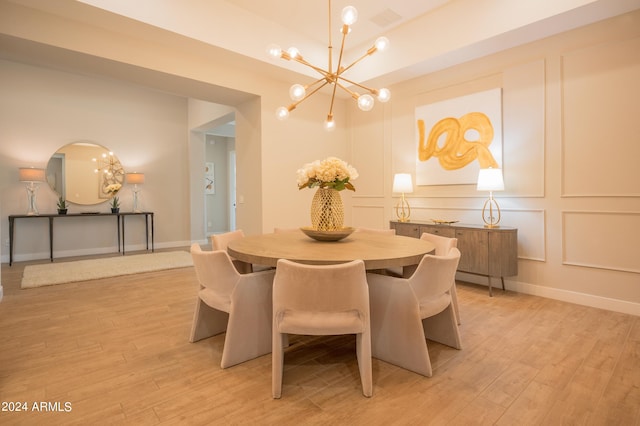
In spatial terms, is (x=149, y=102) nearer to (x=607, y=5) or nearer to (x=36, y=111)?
(x=36, y=111)

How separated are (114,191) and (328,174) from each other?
19.2 ft

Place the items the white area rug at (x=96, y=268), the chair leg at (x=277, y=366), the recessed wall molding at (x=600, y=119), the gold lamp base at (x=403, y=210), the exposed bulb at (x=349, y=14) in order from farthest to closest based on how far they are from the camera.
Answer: the gold lamp base at (x=403, y=210) → the white area rug at (x=96, y=268) → the recessed wall molding at (x=600, y=119) → the exposed bulb at (x=349, y=14) → the chair leg at (x=277, y=366)

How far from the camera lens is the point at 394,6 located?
3.75 m

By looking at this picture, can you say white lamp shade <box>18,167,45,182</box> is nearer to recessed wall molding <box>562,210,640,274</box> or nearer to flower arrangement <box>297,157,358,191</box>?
flower arrangement <box>297,157,358,191</box>

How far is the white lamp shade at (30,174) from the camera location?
17.0 feet

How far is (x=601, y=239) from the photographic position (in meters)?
3.13

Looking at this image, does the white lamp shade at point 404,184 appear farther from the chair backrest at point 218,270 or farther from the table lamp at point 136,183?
the table lamp at point 136,183

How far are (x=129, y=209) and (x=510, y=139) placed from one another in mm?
6871

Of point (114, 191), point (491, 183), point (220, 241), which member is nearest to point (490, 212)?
point (491, 183)

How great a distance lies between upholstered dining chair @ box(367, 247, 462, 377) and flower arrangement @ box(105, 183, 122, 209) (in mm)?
6131

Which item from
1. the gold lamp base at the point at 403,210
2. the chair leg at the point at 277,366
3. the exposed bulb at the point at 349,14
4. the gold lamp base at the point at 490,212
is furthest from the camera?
the gold lamp base at the point at 403,210

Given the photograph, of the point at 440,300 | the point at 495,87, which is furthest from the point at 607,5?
the point at 440,300

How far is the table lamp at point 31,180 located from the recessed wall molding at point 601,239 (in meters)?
7.54

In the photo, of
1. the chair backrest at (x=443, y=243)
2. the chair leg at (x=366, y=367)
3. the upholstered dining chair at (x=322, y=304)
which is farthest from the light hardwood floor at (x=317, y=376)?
the chair backrest at (x=443, y=243)
